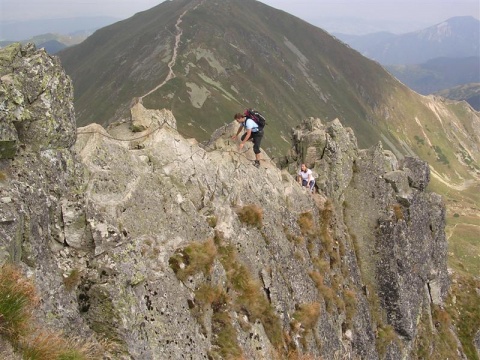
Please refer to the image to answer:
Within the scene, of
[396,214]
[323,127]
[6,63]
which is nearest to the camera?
[6,63]

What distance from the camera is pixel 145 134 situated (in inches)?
966

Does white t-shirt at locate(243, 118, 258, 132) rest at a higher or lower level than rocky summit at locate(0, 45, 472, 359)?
higher

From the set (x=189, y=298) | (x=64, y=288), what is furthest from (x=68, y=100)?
(x=189, y=298)

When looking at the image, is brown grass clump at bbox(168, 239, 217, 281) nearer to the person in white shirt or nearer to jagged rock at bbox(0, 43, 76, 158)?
jagged rock at bbox(0, 43, 76, 158)

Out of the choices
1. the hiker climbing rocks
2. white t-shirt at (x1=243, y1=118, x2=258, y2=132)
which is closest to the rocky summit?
the hiker climbing rocks

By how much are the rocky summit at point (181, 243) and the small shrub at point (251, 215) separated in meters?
0.08

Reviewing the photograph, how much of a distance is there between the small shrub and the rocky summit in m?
0.08

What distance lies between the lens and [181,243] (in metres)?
19.3

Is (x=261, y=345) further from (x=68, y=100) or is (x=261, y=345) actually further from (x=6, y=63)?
(x=6, y=63)

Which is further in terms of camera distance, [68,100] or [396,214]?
[396,214]

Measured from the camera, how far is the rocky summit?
46.5ft

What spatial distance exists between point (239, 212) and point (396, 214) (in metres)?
21.2

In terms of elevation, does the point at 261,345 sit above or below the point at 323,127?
below

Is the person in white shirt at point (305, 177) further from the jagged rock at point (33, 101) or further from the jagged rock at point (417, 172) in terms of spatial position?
the jagged rock at point (33, 101)
